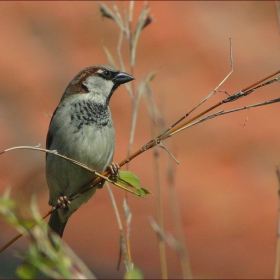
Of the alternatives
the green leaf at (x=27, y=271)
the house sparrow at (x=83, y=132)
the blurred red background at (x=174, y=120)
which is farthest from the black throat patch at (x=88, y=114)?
the green leaf at (x=27, y=271)

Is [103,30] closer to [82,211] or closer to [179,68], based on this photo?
[179,68]

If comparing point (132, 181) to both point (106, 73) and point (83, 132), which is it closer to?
point (83, 132)

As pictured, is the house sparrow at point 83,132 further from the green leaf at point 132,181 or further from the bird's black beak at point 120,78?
the green leaf at point 132,181

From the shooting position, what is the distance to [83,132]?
2254 millimetres

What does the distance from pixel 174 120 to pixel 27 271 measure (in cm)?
361

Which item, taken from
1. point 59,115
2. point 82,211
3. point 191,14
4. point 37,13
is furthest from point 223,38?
point 59,115

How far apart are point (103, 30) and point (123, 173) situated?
3.93 metres

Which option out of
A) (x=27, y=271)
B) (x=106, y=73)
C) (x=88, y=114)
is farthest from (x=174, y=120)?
(x=27, y=271)

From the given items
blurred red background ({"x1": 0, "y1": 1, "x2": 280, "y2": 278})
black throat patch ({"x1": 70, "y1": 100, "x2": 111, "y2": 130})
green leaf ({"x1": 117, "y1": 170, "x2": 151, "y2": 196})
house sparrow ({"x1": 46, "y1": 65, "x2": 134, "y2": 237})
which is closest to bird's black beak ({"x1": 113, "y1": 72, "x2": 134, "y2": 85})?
house sparrow ({"x1": 46, "y1": 65, "x2": 134, "y2": 237})

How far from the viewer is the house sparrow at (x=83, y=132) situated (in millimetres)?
2242

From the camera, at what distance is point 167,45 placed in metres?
5.18

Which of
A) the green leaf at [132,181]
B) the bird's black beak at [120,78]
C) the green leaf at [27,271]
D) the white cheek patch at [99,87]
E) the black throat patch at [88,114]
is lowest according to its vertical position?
the green leaf at [27,271]

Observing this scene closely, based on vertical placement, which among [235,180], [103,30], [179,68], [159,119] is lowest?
[235,180]

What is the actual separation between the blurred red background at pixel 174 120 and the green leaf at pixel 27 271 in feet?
3.69
